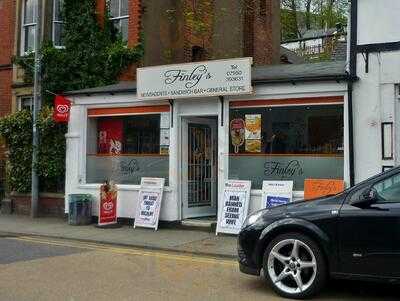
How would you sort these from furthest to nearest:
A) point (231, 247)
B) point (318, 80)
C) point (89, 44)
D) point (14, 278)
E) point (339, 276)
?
point (89, 44), point (318, 80), point (231, 247), point (14, 278), point (339, 276)

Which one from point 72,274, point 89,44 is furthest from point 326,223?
point 89,44

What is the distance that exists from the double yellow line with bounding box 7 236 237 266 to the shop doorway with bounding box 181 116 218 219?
2615mm

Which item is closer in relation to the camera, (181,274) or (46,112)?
(181,274)

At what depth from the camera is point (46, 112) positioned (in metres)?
16.5

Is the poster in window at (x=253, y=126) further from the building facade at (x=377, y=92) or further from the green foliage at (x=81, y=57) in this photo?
the green foliage at (x=81, y=57)

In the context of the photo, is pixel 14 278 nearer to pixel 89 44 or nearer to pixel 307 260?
pixel 307 260

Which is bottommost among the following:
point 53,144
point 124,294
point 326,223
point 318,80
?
point 124,294

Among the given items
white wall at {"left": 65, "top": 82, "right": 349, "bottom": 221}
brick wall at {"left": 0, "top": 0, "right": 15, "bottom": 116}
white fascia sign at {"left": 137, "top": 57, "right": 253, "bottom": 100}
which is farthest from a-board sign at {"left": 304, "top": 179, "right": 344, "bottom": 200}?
brick wall at {"left": 0, "top": 0, "right": 15, "bottom": 116}

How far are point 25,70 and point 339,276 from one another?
605 inches

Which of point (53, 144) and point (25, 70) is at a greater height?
point (25, 70)

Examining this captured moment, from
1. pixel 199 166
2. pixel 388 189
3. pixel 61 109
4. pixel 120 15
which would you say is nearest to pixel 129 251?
pixel 199 166

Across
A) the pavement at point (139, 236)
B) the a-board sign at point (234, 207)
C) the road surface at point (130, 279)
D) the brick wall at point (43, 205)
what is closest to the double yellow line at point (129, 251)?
the road surface at point (130, 279)

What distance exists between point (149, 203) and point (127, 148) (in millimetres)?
1665

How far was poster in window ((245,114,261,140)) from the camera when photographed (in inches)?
505
